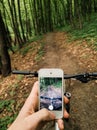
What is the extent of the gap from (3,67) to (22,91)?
2644mm

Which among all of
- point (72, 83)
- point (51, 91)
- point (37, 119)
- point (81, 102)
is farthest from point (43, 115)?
point (72, 83)

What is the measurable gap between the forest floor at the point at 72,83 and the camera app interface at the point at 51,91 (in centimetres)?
312

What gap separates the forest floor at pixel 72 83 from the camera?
6.36 m

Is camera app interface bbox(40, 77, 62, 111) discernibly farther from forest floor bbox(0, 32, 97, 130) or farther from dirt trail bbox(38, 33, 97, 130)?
dirt trail bbox(38, 33, 97, 130)

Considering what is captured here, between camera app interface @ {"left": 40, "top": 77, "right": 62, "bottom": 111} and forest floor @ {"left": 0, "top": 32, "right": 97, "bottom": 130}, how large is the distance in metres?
3.12

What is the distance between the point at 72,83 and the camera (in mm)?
7922

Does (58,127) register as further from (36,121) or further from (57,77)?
(57,77)

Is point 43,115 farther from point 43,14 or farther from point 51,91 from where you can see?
point 43,14

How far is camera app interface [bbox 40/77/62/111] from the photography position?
211 centimetres

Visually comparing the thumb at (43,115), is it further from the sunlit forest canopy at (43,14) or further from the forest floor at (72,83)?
the sunlit forest canopy at (43,14)

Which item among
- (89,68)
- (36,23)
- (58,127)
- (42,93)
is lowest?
(36,23)

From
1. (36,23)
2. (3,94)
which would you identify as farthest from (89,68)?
(36,23)

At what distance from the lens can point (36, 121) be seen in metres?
1.73

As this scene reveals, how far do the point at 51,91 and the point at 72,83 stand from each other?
5847mm
